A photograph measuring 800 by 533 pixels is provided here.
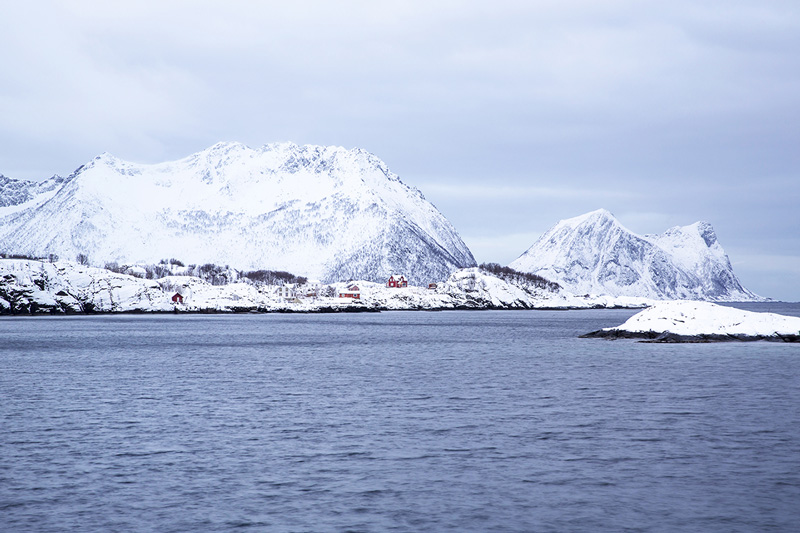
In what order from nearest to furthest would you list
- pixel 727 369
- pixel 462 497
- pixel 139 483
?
pixel 462 497 < pixel 139 483 < pixel 727 369

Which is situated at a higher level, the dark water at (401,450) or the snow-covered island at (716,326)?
the snow-covered island at (716,326)

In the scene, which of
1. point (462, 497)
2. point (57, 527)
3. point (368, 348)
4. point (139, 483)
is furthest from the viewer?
point (368, 348)

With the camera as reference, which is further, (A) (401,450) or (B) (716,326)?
(B) (716,326)

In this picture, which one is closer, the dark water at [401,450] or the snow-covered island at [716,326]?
the dark water at [401,450]

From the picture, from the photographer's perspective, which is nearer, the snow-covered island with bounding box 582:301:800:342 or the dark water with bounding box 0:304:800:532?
the dark water with bounding box 0:304:800:532

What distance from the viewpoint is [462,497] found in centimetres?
2220

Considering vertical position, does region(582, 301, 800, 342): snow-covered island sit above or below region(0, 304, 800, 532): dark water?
above

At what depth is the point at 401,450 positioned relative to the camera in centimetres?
2886

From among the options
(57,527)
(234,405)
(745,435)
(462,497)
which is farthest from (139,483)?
(745,435)

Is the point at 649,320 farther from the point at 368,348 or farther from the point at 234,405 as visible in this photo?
the point at 234,405

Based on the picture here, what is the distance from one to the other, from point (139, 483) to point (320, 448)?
295 inches

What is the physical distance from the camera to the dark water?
20453 millimetres

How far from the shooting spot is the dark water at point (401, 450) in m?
20.5

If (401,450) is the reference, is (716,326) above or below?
above
